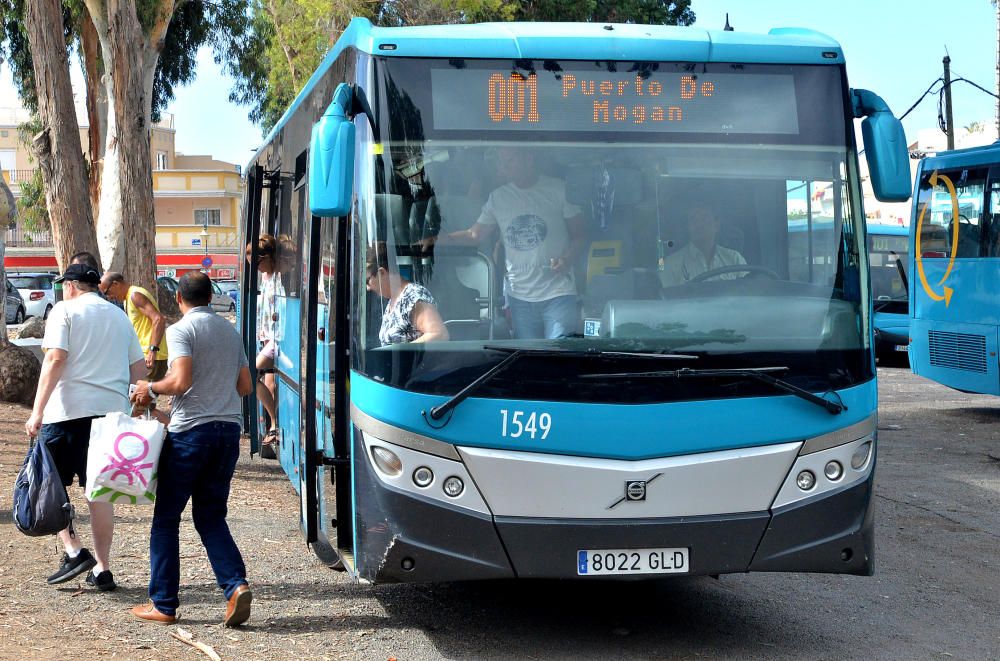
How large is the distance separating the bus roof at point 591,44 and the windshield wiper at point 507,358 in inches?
53.8

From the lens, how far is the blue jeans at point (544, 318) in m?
5.58

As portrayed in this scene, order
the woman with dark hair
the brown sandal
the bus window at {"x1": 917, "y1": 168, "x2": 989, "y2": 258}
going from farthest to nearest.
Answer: the bus window at {"x1": 917, "y1": 168, "x2": 989, "y2": 258} < the brown sandal < the woman with dark hair

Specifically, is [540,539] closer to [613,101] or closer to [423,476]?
[423,476]

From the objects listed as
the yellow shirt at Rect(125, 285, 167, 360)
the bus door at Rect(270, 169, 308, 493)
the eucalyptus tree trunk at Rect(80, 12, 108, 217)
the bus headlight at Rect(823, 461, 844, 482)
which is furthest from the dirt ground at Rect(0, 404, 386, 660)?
the eucalyptus tree trunk at Rect(80, 12, 108, 217)

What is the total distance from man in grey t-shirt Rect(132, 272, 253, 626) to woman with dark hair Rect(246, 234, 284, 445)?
11.3 feet

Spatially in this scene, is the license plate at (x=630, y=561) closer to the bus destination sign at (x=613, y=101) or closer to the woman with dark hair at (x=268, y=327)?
the bus destination sign at (x=613, y=101)

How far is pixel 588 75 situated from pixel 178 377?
8.00 ft

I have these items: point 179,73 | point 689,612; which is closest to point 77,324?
point 689,612

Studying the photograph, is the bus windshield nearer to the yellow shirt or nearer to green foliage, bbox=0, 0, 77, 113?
the yellow shirt

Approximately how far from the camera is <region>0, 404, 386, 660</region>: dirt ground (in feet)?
19.5

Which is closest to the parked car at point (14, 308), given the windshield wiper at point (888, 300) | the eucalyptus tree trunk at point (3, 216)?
the eucalyptus tree trunk at point (3, 216)

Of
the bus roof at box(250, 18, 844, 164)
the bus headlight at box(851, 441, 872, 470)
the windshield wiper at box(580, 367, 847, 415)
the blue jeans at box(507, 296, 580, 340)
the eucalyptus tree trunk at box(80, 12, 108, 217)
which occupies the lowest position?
the bus headlight at box(851, 441, 872, 470)

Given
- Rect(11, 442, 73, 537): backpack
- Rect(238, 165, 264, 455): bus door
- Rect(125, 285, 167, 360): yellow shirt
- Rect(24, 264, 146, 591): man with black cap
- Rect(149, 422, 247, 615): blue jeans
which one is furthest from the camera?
Rect(125, 285, 167, 360): yellow shirt

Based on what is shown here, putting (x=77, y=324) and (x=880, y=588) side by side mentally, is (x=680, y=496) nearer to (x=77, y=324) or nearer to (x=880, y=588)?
(x=880, y=588)
